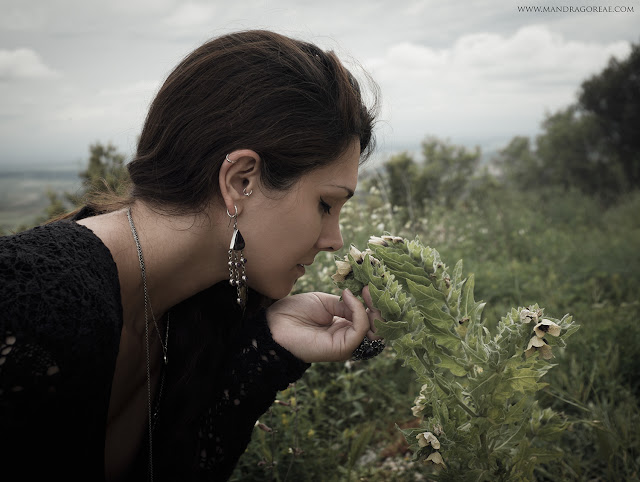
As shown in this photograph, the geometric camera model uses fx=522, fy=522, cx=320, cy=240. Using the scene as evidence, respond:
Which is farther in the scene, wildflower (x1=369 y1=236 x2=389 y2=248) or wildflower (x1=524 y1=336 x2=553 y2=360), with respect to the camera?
wildflower (x1=369 y1=236 x2=389 y2=248)

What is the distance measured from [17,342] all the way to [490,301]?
3.07 m

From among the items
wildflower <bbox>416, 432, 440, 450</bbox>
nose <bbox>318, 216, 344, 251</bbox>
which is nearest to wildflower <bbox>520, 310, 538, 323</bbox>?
wildflower <bbox>416, 432, 440, 450</bbox>

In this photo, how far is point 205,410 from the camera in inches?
77.7

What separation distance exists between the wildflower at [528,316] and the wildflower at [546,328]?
2 cm

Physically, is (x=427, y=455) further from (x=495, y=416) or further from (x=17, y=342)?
(x=17, y=342)

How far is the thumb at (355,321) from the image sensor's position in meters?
1.60

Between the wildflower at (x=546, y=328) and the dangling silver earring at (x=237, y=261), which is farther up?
the dangling silver earring at (x=237, y=261)

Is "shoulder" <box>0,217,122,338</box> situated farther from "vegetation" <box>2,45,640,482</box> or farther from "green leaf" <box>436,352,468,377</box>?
"green leaf" <box>436,352,468,377</box>

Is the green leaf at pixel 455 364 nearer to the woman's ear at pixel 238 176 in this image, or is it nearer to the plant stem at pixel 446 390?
the plant stem at pixel 446 390

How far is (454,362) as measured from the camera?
1.35 metres

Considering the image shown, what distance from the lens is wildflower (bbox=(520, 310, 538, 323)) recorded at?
1190 mm

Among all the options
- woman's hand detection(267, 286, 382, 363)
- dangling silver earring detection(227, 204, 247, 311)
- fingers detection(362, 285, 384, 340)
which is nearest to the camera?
fingers detection(362, 285, 384, 340)

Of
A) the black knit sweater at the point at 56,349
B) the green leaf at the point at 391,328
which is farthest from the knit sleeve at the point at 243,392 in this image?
the green leaf at the point at 391,328

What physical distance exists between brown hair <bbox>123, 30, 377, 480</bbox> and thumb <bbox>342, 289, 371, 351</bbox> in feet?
→ 1.39
